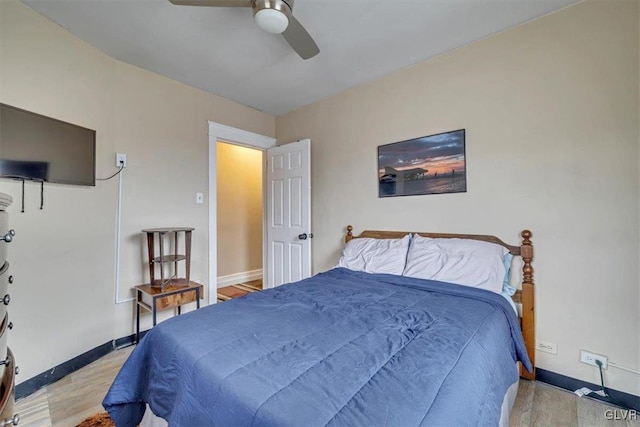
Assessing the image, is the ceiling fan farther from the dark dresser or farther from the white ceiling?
the dark dresser

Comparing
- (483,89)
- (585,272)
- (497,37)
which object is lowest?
(585,272)

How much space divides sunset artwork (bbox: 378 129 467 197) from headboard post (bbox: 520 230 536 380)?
0.58m

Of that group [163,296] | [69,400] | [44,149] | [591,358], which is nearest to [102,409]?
[69,400]

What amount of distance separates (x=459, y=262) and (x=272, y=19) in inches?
75.8

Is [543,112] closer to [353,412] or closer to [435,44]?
[435,44]

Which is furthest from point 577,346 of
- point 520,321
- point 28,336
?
point 28,336

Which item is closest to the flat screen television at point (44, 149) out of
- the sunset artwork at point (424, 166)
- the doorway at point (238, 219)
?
the doorway at point (238, 219)

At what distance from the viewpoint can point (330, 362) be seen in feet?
Answer: 3.29

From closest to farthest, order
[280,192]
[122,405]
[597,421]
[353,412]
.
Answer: [353,412]
[122,405]
[597,421]
[280,192]

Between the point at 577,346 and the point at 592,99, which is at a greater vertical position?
the point at 592,99

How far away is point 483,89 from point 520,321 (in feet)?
5.64

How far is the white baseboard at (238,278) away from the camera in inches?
175

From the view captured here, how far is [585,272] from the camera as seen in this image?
1.79 m

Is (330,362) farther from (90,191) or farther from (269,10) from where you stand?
(90,191)
